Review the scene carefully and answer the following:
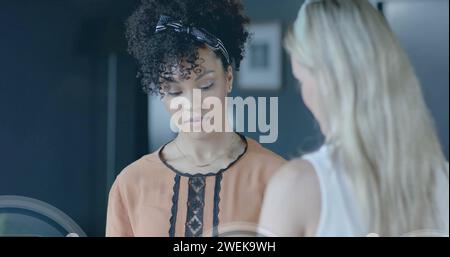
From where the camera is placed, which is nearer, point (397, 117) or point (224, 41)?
point (397, 117)

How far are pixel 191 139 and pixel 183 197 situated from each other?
19 centimetres

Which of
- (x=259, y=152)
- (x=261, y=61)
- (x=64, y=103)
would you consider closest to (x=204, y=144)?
(x=259, y=152)

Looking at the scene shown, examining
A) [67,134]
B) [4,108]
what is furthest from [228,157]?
[4,108]

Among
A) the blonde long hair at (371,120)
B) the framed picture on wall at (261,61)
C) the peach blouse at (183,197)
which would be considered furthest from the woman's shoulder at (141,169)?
the blonde long hair at (371,120)

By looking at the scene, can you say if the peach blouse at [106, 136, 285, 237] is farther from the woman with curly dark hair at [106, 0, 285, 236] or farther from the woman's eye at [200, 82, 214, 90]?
the woman's eye at [200, 82, 214, 90]

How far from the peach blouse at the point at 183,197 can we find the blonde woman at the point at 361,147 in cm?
18

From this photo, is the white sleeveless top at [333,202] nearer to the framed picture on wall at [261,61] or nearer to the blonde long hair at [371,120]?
the blonde long hair at [371,120]

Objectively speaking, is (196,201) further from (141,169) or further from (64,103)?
(64,103)

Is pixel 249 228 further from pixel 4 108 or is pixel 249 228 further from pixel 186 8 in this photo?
pixel 4 108

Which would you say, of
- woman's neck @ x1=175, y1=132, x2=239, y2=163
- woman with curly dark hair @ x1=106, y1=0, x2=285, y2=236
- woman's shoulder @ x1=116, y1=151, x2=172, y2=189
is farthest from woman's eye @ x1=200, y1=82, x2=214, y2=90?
woman's shoulder @ x1=116, y1=151, x2=172, y2=189

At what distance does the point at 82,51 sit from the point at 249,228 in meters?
0.78

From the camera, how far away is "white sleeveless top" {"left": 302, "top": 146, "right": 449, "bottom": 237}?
172 cm

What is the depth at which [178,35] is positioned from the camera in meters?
2.11

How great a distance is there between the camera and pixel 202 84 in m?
2.10
